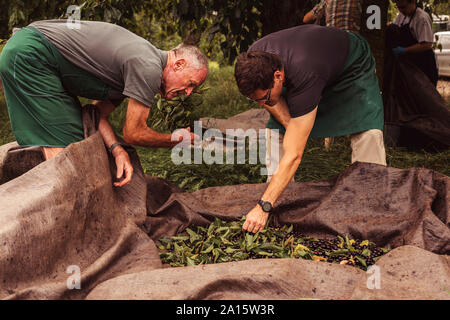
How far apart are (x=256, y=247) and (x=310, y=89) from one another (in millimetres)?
831

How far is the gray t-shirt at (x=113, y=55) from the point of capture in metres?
2.08

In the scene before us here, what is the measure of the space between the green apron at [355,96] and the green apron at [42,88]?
4.48 ft

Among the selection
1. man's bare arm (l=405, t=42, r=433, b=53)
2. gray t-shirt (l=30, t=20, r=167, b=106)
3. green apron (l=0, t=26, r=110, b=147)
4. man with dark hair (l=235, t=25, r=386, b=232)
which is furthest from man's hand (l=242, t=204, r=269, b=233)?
man's bare arm (l=405, t=42, r=433, b=53)

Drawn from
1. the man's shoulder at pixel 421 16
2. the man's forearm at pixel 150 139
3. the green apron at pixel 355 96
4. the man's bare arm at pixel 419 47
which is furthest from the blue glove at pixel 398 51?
the man's forearm at pixel 150 139

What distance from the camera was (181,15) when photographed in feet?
12.6

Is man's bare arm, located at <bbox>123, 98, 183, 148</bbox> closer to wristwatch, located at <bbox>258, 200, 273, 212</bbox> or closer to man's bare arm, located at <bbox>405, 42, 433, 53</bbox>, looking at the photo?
wristwatch, located at <bbox>258, 200, 273, 212</bbox>

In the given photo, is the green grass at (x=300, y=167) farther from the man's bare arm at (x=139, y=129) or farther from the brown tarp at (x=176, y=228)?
the man's bare arm at (x=139, y=129)

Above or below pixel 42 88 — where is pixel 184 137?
below

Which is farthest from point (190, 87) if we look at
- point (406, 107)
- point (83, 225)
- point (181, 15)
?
point (406, 107)

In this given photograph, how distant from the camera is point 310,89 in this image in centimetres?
219

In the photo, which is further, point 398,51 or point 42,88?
point 398,51

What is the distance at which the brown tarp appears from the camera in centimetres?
163
